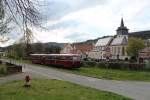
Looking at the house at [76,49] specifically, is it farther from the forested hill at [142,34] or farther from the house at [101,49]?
the forested hill at [142,34]

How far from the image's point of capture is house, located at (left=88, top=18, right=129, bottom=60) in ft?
424

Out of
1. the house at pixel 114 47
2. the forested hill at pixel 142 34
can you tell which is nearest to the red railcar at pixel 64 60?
the house at pixel 114 47

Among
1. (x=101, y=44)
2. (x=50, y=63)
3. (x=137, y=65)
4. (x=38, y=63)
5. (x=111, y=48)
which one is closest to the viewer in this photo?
(x=137, y=65)

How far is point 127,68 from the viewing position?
57719mm

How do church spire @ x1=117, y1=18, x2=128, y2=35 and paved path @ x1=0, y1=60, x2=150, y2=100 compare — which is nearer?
paved path @ x1=0, y1=60, x2=150, y2=100

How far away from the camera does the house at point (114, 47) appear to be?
424 ft

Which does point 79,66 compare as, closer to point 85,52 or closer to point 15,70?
point 15,70

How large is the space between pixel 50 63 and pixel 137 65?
1656cm

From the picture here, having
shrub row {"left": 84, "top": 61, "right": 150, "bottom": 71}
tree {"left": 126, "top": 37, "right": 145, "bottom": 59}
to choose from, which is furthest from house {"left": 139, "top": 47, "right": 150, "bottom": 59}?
shrub row {"left": 84, "top": 61, "right": 150, "bottom": 71}

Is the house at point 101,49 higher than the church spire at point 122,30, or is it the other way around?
the church spire at point 122,30

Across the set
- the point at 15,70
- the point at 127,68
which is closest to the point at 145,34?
the point at 127,68

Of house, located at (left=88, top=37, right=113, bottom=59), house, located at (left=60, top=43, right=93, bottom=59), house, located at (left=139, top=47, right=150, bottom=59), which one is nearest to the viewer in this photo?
house, located at (left=139, top=47, right=150, bottom=59)

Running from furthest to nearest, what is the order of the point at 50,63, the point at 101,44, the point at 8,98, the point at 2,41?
the point at 101,44
the point at 50,63
the point at 2,41
the point at 8,98

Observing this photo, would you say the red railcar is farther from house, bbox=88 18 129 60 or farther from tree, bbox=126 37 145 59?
house, bbox=88 18 129 60
